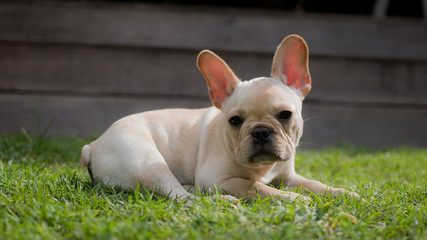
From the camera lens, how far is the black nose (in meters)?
2.59

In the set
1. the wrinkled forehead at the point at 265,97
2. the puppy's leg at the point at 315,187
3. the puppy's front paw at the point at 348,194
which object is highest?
the wrinkled forehead at the point at 265,97

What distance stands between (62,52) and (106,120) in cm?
119

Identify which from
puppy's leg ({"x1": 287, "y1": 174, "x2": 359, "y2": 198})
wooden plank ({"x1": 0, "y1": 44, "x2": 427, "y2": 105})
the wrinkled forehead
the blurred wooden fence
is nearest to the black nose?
the wrinkled forehead

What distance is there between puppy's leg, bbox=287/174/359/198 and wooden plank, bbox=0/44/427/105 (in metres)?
3.41

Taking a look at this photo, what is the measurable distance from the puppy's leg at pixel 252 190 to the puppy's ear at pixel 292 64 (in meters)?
0.83

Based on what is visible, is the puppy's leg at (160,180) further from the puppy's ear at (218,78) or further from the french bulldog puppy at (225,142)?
the puppy's ear at (218,78)

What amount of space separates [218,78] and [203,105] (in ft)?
10.5

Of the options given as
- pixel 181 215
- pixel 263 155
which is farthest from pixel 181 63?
pixel 181 215

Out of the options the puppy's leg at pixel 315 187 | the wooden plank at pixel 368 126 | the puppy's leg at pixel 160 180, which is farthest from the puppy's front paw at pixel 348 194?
the wooden plank at pixel 368 126

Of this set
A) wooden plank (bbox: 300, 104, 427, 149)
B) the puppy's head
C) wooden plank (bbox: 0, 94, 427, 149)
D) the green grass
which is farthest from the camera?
wooden plank (bbox: 300, 104, 427, 149)

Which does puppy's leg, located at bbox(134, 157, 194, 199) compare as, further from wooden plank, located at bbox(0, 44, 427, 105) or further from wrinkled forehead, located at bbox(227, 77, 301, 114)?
wooden plank, located at bbox(0, 44, 427, 105)

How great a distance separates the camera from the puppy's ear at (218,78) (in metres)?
3.05

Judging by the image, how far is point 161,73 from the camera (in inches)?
246

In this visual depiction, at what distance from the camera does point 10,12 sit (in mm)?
5855
